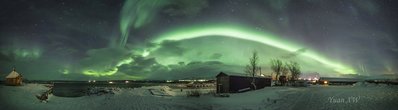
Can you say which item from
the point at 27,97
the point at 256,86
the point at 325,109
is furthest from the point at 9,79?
the point at 325,109

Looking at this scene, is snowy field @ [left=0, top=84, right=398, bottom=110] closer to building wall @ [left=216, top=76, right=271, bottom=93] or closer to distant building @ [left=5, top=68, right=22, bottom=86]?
building wall @ [left=216, top=76, right=271, bottom=93]

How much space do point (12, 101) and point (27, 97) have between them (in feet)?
14.0

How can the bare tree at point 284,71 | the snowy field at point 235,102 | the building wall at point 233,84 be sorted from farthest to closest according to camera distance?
1. the bare tree at point 284,71
2. the building wall at point 233,84
3. the snowy field at point 235,102

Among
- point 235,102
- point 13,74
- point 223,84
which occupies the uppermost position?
point 13,74

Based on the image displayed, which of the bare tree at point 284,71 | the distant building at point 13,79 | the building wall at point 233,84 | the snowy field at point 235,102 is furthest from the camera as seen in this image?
the bare tree at point 284,71

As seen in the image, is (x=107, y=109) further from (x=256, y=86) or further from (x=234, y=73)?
(x=256, y=86)

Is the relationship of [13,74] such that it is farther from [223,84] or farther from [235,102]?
[235,102]

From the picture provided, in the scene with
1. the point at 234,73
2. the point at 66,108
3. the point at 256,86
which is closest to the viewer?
the point at 66,108

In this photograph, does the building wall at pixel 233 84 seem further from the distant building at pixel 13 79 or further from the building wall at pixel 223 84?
the distant building at pixel 13 79

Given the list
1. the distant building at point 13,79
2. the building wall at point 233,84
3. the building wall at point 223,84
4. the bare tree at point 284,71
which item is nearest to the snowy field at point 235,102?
the building wall at point 233,84

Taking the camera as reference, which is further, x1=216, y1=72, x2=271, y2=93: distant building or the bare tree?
the bare tree

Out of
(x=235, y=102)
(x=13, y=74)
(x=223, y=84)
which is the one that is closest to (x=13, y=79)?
(x=13, y=74)

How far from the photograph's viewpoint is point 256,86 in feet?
197

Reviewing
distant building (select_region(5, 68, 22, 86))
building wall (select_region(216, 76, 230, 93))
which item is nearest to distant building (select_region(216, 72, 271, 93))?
building wall (select_region(216, 76, 230, 93))
